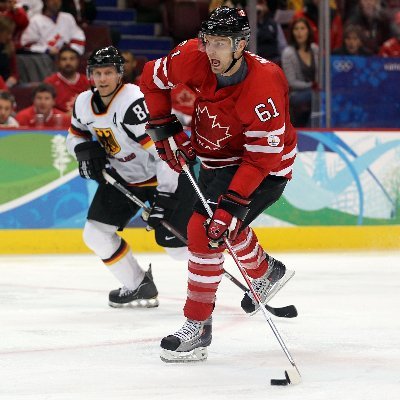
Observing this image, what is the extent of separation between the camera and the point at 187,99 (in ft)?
24.3

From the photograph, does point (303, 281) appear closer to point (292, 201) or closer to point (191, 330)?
point (292, 201)

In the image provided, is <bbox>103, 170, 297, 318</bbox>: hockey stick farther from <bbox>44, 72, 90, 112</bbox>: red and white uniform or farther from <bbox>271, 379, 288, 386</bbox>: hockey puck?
<bbox>44, 72, 90, 112</bbox>: red and white uniform

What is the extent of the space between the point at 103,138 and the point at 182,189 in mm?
405

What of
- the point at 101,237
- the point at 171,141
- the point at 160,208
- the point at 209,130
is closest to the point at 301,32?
the point at 101,237

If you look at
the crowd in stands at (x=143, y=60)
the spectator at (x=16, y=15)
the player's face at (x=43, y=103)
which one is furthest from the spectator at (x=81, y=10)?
the player's face at (x=43, y=103)

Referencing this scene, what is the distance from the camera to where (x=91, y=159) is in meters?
4.69

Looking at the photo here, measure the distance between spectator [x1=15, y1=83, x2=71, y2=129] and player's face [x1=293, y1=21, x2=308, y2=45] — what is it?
1725mm

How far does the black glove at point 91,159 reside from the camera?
469 cm

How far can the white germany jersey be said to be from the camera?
15.1ft

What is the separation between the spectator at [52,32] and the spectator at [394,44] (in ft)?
7.08

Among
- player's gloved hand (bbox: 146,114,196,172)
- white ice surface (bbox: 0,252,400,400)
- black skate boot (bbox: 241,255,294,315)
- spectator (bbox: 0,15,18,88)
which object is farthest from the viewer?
spectator (bbox: 0,15,18,88)

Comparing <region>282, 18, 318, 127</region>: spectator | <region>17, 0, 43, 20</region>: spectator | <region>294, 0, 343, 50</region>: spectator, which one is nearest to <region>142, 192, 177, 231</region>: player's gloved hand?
<region>282, 18, 318, 127</region>: spectator

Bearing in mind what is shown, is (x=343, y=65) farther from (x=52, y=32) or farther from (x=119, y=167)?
(x=119, y=167)

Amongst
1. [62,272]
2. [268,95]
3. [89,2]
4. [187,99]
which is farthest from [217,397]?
[89,2]
